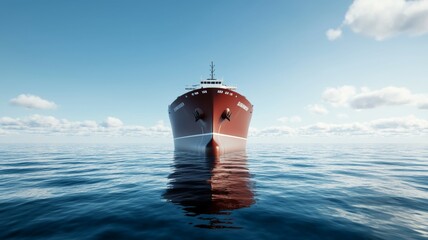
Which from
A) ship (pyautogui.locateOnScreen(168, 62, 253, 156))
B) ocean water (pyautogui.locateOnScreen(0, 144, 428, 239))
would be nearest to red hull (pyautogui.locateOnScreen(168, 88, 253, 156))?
ship (pyautogui.locateOnScreen(168, 62, 253, 156))

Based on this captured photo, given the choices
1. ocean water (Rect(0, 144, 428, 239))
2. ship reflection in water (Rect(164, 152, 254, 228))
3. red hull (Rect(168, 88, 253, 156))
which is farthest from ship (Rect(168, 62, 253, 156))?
ocean water (Rect(0, 144, 428, 239))

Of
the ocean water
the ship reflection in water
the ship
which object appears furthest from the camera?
the ship

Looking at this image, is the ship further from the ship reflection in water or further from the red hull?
the ship reflection in water

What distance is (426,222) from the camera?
4.81 metres

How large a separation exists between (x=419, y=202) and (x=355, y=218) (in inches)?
126

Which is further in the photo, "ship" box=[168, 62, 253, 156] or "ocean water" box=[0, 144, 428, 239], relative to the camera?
"ship" box=[168, 62, 253, 156]

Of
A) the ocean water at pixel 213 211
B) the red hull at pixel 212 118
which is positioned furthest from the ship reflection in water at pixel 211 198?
the red hull at pixel 212 118

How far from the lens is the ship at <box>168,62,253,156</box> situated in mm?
20109

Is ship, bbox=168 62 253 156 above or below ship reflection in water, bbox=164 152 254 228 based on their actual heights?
above

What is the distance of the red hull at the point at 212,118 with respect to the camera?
2012cm

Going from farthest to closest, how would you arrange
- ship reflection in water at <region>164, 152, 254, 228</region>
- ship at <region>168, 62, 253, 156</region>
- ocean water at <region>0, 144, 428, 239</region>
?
ship at <region>168, 62, 253, 156</region>
ship reflection in water at <region>164, 152, 254, 228</region>
ocean water at <region>0, 144, 428, 239</region>

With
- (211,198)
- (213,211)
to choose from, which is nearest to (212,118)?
(211,198)

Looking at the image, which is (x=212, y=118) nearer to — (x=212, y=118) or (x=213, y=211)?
(x=212, y=118)

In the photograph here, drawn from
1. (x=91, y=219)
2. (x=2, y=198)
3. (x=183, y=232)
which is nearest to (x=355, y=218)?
(x=183, y=232)
